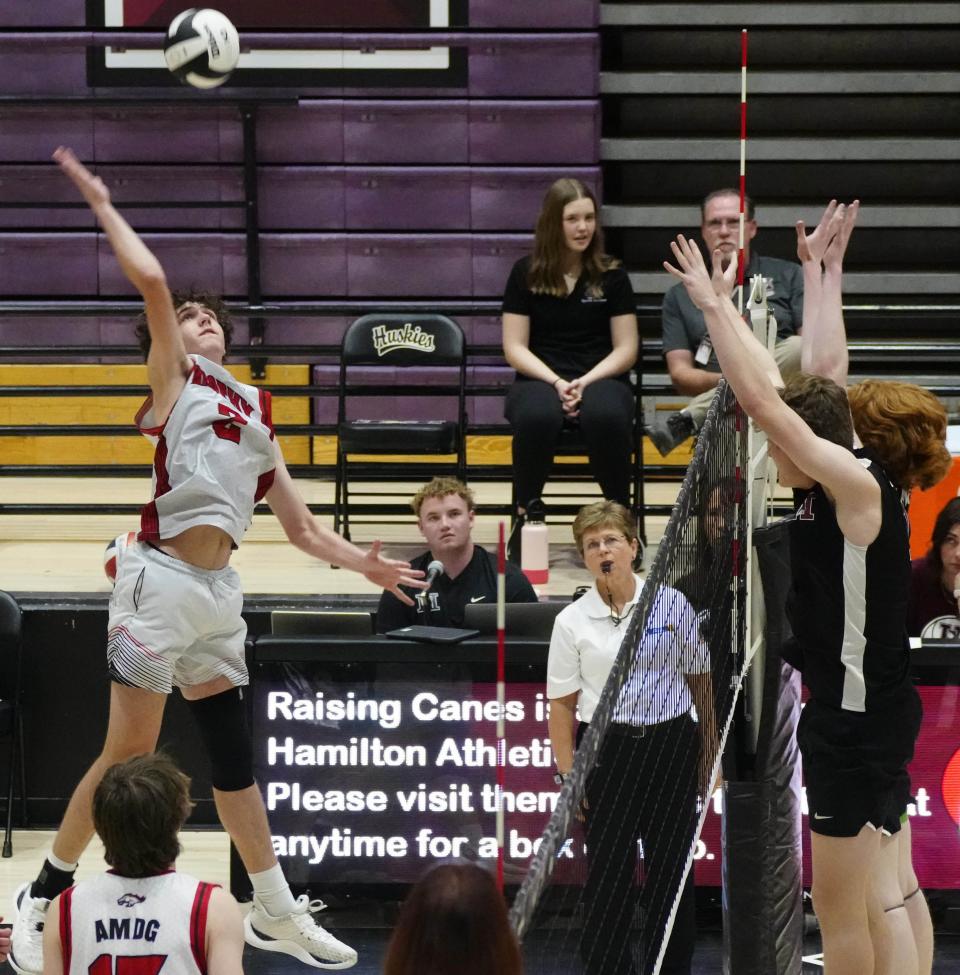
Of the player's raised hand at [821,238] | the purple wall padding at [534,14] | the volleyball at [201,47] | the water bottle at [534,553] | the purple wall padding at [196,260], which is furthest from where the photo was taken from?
the purple wall padding at [196,260]

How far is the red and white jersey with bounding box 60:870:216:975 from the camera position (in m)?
3.01

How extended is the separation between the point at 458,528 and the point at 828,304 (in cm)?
180

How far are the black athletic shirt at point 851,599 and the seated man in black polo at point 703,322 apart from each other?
10.1 feet

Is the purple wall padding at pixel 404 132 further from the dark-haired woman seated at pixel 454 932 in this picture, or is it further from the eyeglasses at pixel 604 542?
the dark-haired woman seated at pixel 454 932

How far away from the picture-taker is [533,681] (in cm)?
516

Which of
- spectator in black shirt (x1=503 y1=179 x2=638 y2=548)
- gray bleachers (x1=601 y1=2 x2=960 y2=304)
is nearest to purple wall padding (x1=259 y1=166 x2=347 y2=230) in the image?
gray bleachers (x1=601 y1=2 x2=960 y2=304)

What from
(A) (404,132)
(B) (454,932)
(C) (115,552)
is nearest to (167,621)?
(C) (115,552)

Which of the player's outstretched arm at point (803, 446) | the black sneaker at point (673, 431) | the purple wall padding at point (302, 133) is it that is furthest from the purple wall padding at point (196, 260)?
the player's outstretched arm at point (803, 446)

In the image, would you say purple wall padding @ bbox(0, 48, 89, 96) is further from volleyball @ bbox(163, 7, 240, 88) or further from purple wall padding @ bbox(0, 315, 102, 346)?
volleyball @ bbox(163, 7, 240, 88)

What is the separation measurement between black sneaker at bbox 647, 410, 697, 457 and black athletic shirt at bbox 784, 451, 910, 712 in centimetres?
307

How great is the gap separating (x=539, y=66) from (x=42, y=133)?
3.12 meters

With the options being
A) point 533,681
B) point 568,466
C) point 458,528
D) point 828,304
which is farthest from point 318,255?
point 828,304

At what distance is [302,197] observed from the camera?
9.79m

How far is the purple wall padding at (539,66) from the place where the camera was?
9562 mm
